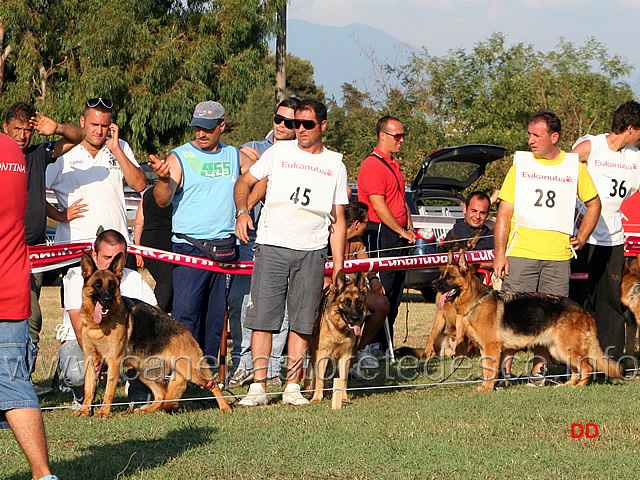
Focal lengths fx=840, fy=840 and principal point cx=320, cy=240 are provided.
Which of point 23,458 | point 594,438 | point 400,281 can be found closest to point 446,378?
point 400,281

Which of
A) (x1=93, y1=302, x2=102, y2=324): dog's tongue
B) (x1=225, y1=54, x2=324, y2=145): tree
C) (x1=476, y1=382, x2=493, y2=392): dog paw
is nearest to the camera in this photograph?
(x1=93, y1=302, x2=102, y2=324): dog's tongue

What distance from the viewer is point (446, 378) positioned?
25.1ft

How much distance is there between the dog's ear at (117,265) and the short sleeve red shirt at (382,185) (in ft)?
9.19

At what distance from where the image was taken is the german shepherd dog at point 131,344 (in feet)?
19.5

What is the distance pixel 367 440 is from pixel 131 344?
6.42 ft

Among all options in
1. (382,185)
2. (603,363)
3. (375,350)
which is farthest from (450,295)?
(375,350)

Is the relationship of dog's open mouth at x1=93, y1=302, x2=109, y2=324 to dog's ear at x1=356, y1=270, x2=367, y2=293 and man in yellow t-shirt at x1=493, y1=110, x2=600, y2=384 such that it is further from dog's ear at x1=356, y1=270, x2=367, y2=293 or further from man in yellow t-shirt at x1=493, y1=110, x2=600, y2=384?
man in yellow t-shirt at x1=493, y1=110, x2=600, y2=384

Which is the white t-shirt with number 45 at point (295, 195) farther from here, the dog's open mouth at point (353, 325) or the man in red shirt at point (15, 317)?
the man in red shirt at point (15, 317)

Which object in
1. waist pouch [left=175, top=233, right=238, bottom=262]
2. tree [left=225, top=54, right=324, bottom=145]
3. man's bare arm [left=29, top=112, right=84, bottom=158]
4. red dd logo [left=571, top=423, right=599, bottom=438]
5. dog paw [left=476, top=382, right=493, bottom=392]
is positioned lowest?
dog paw [left=476, top=382, right=493, bottom=392]

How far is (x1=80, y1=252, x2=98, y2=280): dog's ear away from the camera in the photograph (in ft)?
19.6

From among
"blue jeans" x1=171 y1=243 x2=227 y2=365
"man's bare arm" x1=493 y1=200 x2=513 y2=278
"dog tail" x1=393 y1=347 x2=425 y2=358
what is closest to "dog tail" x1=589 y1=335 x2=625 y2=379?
"man's bare arm" x1=493 y1=200 x2=513 y2=278

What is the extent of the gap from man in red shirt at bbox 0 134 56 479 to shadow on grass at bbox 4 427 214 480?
670mm

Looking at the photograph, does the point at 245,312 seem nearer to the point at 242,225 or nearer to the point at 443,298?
the point at 242,225

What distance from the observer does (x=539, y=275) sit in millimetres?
7297
